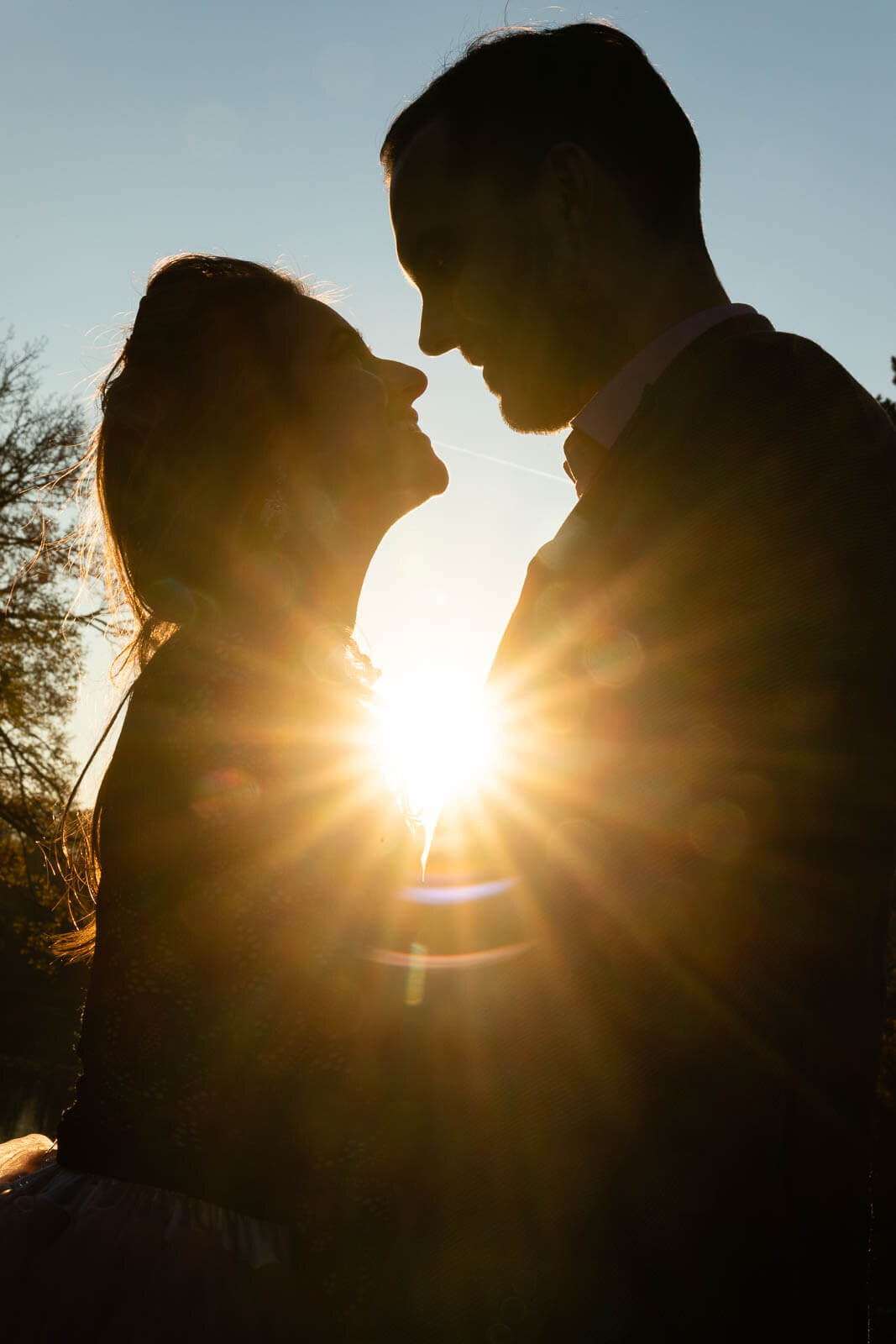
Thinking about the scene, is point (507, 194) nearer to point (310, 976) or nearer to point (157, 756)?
point (157, 756)

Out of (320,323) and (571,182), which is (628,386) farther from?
(320,323)

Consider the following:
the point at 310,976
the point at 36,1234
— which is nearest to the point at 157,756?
the point at 310,976

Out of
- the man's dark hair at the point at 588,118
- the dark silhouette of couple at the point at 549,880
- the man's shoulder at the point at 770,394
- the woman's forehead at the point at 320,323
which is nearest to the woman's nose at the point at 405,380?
the woman's forehead at the point at 320,323

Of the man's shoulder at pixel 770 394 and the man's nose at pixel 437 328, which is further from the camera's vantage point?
the man's nose at pixel 437 328

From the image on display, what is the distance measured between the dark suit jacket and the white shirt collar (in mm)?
761

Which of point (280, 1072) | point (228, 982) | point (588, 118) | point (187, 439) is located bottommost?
point (280, 1072)

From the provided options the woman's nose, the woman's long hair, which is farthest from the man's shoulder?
the woman's nose

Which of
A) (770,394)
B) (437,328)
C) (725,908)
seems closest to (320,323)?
(437,328)

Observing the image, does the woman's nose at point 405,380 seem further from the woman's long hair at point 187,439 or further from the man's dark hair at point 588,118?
the man's dark hair at point 588,118

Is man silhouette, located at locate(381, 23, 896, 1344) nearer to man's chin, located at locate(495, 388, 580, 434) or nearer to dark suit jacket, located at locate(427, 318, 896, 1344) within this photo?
dark suit jacket, located at locate(427, 318, 896, 1344)

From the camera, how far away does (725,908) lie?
4.39ft

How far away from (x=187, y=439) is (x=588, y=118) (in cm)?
165

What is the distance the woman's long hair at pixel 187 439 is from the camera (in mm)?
2943

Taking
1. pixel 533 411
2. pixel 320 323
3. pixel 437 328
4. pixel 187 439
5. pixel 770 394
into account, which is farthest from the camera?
pixel 320 323
